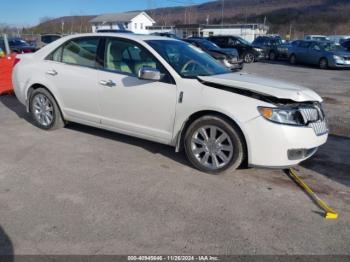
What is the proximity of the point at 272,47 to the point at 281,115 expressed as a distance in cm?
2283

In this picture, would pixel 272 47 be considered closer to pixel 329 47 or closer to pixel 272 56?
pixel 272 56

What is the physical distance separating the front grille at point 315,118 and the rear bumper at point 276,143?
0.09 metres

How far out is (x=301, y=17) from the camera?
381ft

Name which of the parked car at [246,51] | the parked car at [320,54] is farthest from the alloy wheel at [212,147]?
the parked car at [246,51]

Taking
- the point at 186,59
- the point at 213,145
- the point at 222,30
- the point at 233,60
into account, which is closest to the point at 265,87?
the point at 213,145

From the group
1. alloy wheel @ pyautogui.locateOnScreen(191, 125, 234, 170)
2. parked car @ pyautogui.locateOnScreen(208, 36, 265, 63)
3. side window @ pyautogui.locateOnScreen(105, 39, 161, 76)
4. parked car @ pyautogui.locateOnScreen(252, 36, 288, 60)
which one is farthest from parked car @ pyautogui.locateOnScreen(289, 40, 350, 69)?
alloy wheel @ pyautogui.locateOnScreen(191, 125, 234, 170)

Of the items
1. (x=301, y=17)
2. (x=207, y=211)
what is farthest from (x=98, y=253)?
(x=301, y=17)

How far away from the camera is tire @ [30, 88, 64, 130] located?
5.84 meters

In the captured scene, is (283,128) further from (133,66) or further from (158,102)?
(133,66)

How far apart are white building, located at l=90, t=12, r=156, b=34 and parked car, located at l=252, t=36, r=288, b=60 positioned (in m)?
46.0

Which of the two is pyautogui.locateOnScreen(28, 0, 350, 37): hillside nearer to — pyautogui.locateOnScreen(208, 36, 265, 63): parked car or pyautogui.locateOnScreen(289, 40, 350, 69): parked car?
pyautogui.locateOnScreen(208, 36, 265, 63): parked car

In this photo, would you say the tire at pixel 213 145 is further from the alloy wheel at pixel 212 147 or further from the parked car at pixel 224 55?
the parked car at pixel 224 55

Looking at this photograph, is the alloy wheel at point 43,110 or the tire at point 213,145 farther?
the alloy wheel at point 43,110

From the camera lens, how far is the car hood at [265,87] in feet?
13.3
